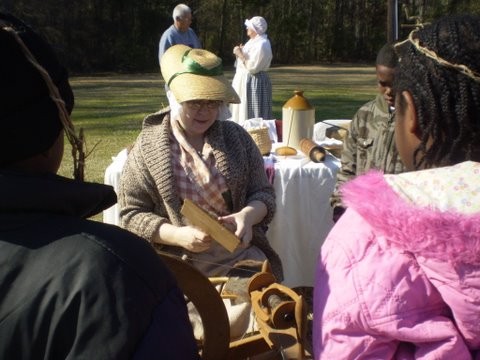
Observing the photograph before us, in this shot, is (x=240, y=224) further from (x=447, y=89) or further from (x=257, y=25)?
(x=257, y=25)

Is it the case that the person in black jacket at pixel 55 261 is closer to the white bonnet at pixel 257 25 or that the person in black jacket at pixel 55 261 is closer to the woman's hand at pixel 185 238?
the woman's hand at pixel 185 238

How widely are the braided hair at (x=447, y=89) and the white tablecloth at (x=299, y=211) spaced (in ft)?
7.73

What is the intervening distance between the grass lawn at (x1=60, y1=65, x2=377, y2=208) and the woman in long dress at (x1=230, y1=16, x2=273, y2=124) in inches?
70.9

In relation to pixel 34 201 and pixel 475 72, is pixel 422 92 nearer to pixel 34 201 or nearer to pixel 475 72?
pixel 475 72

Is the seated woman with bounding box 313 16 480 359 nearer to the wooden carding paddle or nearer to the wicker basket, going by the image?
the wooden carding paddle

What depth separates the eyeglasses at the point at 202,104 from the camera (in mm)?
2402

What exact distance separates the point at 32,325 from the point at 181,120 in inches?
66.8

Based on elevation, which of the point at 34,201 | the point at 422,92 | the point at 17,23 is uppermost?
the point at 17,23

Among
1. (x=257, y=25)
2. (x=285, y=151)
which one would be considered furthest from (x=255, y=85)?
(x=285, y=151)

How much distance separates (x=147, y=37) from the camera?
2756cm

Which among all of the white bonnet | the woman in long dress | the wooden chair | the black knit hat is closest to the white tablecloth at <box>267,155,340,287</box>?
the wooden chair

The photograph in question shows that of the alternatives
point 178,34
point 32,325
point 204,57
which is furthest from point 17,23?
point 178,34

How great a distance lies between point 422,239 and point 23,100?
0.64 m

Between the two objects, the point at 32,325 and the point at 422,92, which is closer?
the point at 32,325
